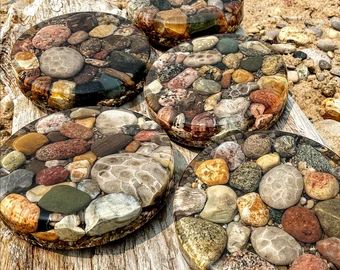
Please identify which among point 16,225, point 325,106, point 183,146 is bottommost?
point 325,106

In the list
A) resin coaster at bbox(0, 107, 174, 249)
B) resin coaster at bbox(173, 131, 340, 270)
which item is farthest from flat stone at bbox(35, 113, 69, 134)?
resin coaster at bbox(173, 131, 340, 270)

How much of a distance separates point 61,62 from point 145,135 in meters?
0.58

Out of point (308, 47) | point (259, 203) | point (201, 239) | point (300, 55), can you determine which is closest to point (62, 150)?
point (201, 239)

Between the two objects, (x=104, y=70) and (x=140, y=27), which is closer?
(x=104, y=70)

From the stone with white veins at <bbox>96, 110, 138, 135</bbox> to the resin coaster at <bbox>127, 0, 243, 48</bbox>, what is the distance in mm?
673

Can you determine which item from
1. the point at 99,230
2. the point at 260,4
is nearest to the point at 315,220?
the point at 99,230

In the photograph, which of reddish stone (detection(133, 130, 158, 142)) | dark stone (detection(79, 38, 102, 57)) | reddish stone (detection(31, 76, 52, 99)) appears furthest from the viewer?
dark stone (detection(79, 38, 102, 57))

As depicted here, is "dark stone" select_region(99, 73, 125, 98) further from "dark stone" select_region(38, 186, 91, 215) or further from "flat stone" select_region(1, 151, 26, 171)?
"dark stone" select_region(38, 186, 91, 215)

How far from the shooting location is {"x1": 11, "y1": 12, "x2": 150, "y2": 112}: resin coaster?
2246mm

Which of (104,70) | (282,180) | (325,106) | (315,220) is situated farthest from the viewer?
(325,106)

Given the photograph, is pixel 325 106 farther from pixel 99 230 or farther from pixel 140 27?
pixel 99 230

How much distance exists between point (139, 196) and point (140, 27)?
1211 mm

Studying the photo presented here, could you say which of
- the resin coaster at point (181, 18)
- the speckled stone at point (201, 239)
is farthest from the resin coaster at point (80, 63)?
the speckled stone at point (201, 239)

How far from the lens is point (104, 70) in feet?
7.57
